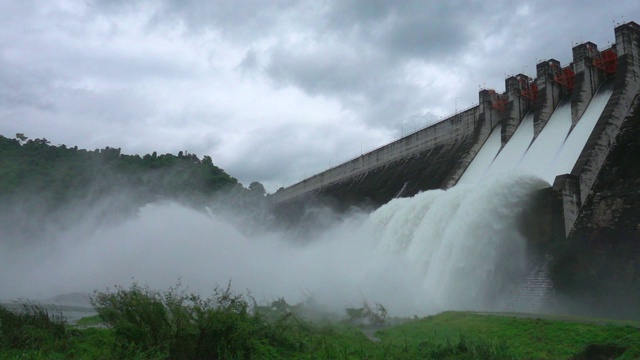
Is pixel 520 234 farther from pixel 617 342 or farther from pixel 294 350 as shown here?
pixel 294 350

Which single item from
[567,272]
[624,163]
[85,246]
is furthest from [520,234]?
[85,246]

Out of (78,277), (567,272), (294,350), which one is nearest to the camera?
(294,350)

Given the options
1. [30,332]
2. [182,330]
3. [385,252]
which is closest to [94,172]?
[385,252]

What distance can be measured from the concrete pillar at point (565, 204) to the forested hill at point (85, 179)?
32281 mm

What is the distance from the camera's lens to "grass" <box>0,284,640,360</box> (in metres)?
9.34

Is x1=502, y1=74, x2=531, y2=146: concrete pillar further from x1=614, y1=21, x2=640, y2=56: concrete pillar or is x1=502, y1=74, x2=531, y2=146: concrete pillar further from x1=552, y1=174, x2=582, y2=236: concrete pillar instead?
x1=552, y1=174, x2=582, y2=236: concrete pillar

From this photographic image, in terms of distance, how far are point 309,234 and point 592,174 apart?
2310cm

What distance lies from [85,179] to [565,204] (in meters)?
44.5

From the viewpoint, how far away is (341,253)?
2666 cm

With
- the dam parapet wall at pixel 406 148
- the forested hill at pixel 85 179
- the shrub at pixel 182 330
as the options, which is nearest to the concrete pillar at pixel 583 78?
the dam parapet wall at pixel 406 148

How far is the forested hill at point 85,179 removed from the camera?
1756 inches

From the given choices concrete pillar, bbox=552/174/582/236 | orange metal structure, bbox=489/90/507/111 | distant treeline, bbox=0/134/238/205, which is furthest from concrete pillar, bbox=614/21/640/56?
distant treeline, bbox=0/134/238/205

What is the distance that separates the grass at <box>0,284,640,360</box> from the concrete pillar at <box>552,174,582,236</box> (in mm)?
7239

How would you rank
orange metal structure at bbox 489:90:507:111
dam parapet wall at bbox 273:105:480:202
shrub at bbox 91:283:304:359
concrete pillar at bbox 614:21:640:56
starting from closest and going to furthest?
shrub at bbox 91:283:304:359, concrete pillar at bbox 614:21:640:56, orange metal structure at bbox 489:90:507:111, dam parapet wall at bbox 273:105:480:202
